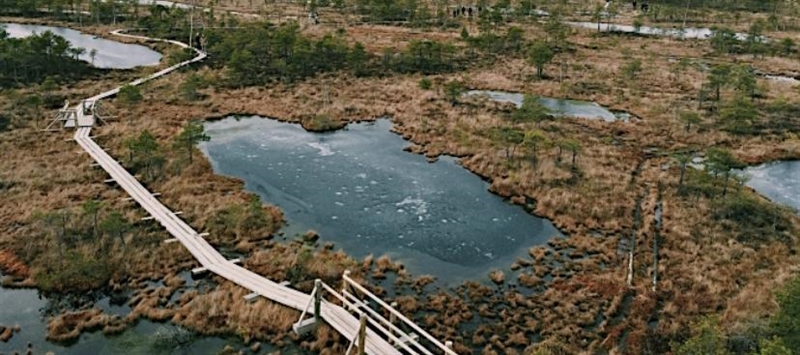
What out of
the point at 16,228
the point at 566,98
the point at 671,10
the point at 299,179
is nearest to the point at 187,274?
the point at 16,228

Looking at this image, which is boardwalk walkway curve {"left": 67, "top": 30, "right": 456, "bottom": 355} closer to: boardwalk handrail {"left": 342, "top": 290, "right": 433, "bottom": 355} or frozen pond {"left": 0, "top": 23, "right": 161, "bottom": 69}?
boardwalk handrail {"left": 342, "top": 290, "right": 433, "bottom": 355}

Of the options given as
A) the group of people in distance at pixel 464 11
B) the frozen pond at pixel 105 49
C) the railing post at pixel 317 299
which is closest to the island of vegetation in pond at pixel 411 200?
the railing post at pixel 317 299

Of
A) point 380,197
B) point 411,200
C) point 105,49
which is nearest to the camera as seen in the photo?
point 411,200

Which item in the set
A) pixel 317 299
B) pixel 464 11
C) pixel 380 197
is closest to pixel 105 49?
pixel 380 197

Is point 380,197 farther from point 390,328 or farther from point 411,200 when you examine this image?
point 390,328

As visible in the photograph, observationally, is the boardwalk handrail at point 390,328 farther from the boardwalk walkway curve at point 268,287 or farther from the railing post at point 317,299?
the railing post at point 317,299
